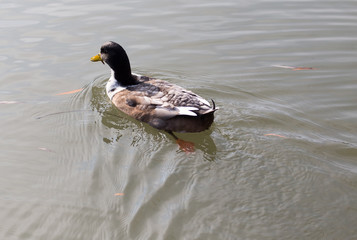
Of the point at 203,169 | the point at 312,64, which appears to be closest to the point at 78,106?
the point at 203,169

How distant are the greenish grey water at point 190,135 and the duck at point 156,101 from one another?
0.57ft

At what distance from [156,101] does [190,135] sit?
71 cm

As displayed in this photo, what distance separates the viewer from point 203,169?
511 cm

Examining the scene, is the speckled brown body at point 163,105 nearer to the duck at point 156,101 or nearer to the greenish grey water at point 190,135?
the duck at point 156,101

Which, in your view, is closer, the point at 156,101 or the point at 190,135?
Result: the point at 190,135

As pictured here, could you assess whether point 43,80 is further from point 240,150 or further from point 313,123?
point 313,123

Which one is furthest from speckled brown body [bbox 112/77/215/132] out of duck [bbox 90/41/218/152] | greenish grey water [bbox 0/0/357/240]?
greenish grey water [bbox 0/0/357/240]

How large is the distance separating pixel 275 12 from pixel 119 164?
21.0 feet

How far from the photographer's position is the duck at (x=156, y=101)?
5691mm

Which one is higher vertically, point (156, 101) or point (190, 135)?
point (156, 101)

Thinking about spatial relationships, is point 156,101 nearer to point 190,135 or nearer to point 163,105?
point 163,105

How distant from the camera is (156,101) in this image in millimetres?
6125

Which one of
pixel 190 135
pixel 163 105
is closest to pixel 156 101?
pixel 163 105

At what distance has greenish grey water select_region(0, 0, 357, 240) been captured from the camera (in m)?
4.41
